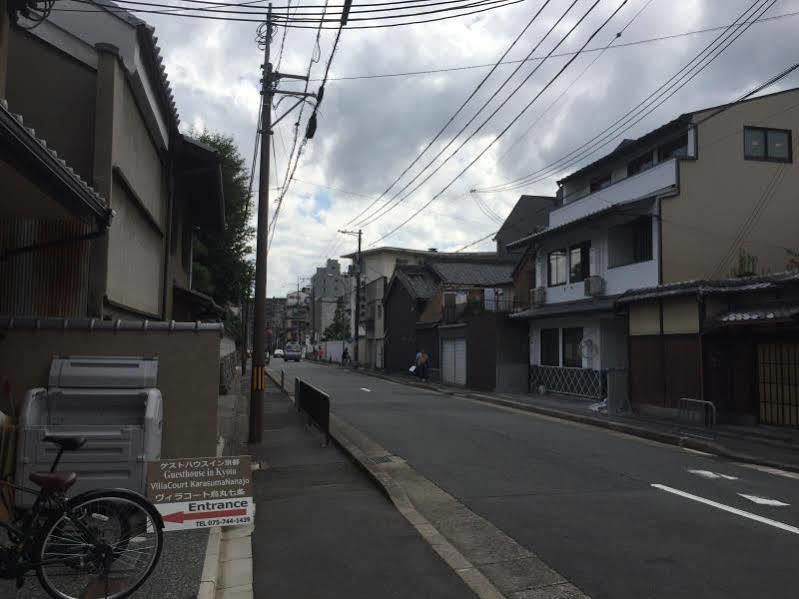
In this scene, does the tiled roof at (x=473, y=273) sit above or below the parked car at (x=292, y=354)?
above

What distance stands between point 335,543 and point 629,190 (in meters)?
18.8

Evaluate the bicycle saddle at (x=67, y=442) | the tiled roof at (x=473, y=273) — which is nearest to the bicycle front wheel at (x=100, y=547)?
the bicycle saddle at (x=67, y=442)

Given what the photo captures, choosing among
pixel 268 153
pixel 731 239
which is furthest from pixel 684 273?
pixel 268 153

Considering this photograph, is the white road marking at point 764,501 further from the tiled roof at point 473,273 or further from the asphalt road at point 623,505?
the tiled roof at point 473,273

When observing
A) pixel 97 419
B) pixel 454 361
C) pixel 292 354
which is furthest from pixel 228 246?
pixel 292 354

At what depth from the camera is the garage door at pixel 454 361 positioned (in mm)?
32156

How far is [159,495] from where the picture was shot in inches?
208

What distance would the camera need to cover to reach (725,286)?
1582 centimetres

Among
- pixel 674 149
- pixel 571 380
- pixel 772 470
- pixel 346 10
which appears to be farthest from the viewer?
pixel 571 380

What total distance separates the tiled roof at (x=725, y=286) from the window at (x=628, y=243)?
3.97m

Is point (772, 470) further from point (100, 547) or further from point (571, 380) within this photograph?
point (571, 380)

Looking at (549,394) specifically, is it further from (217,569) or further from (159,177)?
(217,569)

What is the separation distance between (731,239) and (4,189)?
798 inches

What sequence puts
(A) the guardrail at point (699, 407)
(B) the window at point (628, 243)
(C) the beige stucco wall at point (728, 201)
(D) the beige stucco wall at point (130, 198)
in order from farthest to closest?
(B) the window at point (628, 243)
(C) the beige stucco wall at point (728, 201)
(A) the guardrail at point (699, 407)
(D) the beige stucco wall at point (130, 198)
